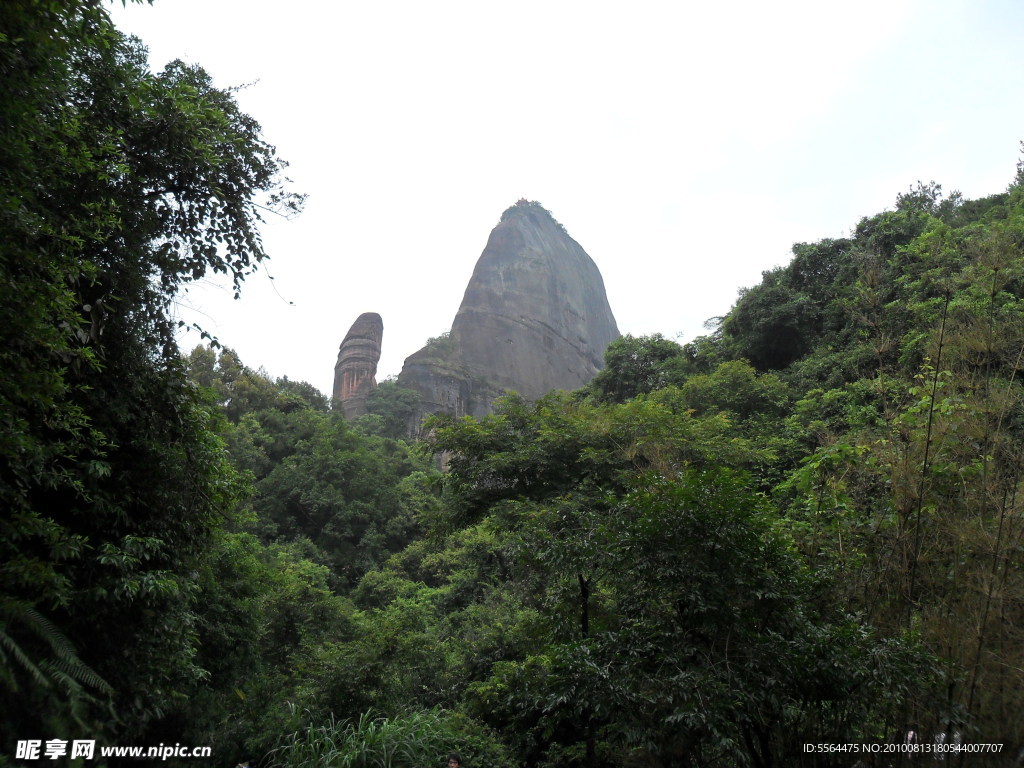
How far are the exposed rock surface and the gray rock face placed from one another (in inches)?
93.9

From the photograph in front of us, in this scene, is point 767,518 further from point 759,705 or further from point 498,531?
point 498,531

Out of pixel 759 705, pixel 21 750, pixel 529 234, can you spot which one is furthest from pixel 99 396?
pixel 529 234

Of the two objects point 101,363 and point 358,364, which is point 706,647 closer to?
point 101,363

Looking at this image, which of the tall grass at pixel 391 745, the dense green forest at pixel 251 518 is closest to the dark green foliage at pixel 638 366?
the dense green forest at pixel 251 518

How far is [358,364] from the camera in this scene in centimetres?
4050

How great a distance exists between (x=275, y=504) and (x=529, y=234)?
35949 mm

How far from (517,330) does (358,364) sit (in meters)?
11.3

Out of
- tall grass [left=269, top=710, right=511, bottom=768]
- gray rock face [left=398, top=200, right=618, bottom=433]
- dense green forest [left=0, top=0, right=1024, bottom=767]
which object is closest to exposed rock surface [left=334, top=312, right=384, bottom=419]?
gray rock face [left=398, top=200, right=618, bottom=433]

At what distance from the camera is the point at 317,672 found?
282 inches

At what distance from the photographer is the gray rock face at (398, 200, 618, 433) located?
40000 mm

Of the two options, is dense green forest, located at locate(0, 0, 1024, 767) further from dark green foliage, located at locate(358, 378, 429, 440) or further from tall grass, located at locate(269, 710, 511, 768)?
dark green foliage, located at locate(358, 378, 429, 440)

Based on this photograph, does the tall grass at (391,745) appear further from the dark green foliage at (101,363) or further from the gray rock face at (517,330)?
the gray rock face at (517,330)

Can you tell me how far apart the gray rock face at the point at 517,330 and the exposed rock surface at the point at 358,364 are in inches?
93.9

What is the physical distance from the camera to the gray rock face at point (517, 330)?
40.0m
